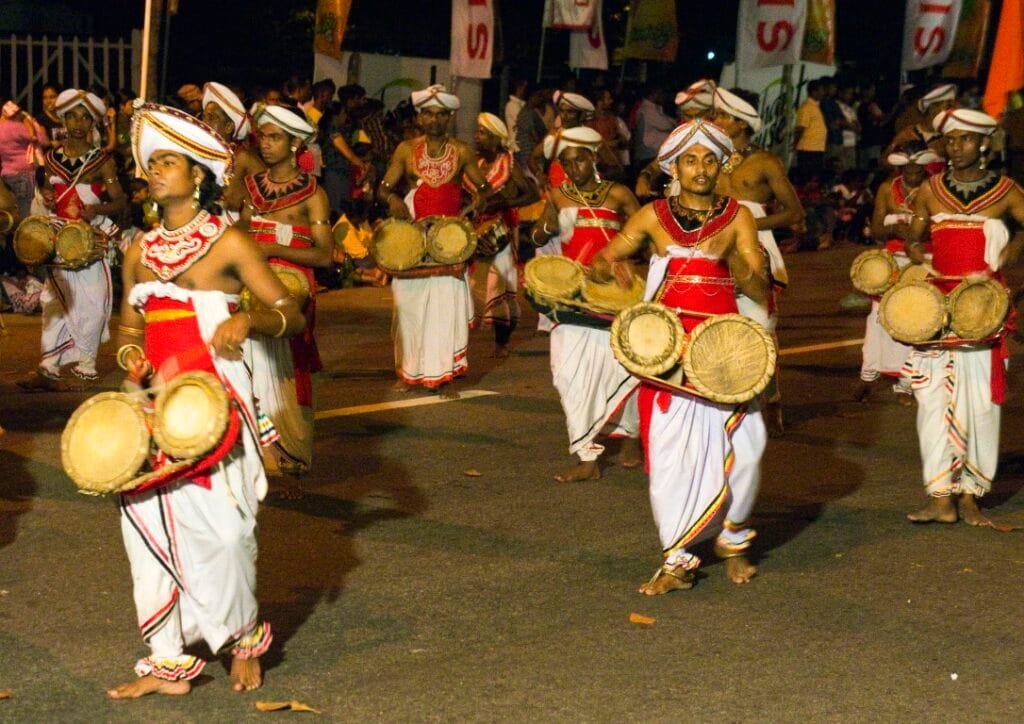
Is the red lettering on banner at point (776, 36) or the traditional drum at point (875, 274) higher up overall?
Result: the red lettering on banner at point (776, 36)

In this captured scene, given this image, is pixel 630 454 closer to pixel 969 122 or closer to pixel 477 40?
pixel 969 122

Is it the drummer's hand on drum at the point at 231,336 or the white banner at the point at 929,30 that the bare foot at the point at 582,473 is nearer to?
the drummer's hand on drum at the point at 231,336

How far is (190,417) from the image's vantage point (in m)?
5.39

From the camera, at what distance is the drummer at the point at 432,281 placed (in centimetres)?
1193

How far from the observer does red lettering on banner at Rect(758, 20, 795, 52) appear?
22.4m

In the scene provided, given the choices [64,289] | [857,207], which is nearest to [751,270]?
[64,289]

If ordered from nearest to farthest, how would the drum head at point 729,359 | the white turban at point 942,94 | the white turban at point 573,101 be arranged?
the drum head at point 729,359
the white turban at point 573,101
the white turban at point 942,94

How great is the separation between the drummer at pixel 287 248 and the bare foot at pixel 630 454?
193 cm

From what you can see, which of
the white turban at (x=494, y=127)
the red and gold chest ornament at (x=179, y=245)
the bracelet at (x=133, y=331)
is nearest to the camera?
the red and gold chest ornament at (x=179, y=245)

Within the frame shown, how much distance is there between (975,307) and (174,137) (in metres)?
4.15

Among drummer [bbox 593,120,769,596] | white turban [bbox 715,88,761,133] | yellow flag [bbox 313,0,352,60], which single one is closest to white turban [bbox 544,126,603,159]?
white turban [bbox 715,88,761,133]

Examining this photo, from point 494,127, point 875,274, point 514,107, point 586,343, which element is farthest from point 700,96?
point 514,107

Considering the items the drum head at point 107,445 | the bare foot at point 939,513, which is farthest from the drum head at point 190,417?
the bare foot at point 939,513

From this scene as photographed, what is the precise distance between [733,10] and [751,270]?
29.4 metres
